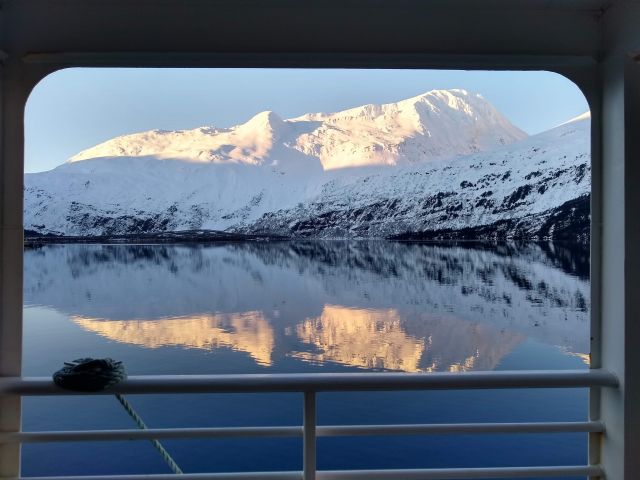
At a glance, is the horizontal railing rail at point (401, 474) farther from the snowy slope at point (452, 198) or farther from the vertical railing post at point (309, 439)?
the snowy slope at point (452, 198)

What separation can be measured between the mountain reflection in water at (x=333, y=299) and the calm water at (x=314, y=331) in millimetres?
161

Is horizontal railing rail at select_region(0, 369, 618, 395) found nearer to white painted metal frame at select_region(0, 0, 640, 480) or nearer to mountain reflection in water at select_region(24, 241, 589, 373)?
white painted metal frame at select_region(0, 0, 640, 480)

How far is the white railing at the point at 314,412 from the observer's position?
5.42ft

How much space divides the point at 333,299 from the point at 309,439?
138 feet

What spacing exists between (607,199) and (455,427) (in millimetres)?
956

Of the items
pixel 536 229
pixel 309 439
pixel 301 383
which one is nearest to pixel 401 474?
pixel 309 439

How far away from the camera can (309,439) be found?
1668mm

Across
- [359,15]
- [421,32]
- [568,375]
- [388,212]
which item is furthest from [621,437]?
[388,212]

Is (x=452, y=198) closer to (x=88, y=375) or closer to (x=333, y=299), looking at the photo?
(x=333, y=299)

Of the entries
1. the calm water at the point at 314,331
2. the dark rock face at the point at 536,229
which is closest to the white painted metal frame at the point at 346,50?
the calm water at the point at 314,331

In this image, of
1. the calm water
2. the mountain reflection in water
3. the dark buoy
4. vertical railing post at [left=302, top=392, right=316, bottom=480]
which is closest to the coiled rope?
the dark buoy

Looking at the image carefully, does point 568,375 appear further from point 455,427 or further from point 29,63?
point 29,63

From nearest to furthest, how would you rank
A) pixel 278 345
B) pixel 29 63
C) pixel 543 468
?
pixel 543 468 → pixel 29 63 → pixel 278 345

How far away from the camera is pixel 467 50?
72.4 inches
